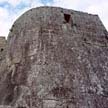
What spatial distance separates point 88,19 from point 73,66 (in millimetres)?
2687

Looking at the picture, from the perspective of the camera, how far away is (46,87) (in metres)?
8.33

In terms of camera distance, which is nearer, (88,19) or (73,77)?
(73,77)

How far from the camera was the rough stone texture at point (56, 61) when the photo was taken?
8289 mm

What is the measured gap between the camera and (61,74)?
8.77 metres

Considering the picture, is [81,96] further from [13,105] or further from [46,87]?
[13,105]

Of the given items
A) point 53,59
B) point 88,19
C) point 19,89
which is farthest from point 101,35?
point 19,89

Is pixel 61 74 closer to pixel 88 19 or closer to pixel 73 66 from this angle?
pixel 73 66

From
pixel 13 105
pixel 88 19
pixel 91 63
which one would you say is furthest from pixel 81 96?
pixel 88 19

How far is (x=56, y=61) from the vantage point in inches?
357

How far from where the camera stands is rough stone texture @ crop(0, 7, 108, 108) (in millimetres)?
8289

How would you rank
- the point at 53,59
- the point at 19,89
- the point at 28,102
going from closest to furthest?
1. the point at 28,102
2. the point at 19,89
3. the point at 53,59

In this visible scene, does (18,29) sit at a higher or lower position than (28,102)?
higher

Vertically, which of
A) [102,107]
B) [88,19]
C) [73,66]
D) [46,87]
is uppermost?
[88,19]

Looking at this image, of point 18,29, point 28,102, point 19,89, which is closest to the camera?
point 28,102
